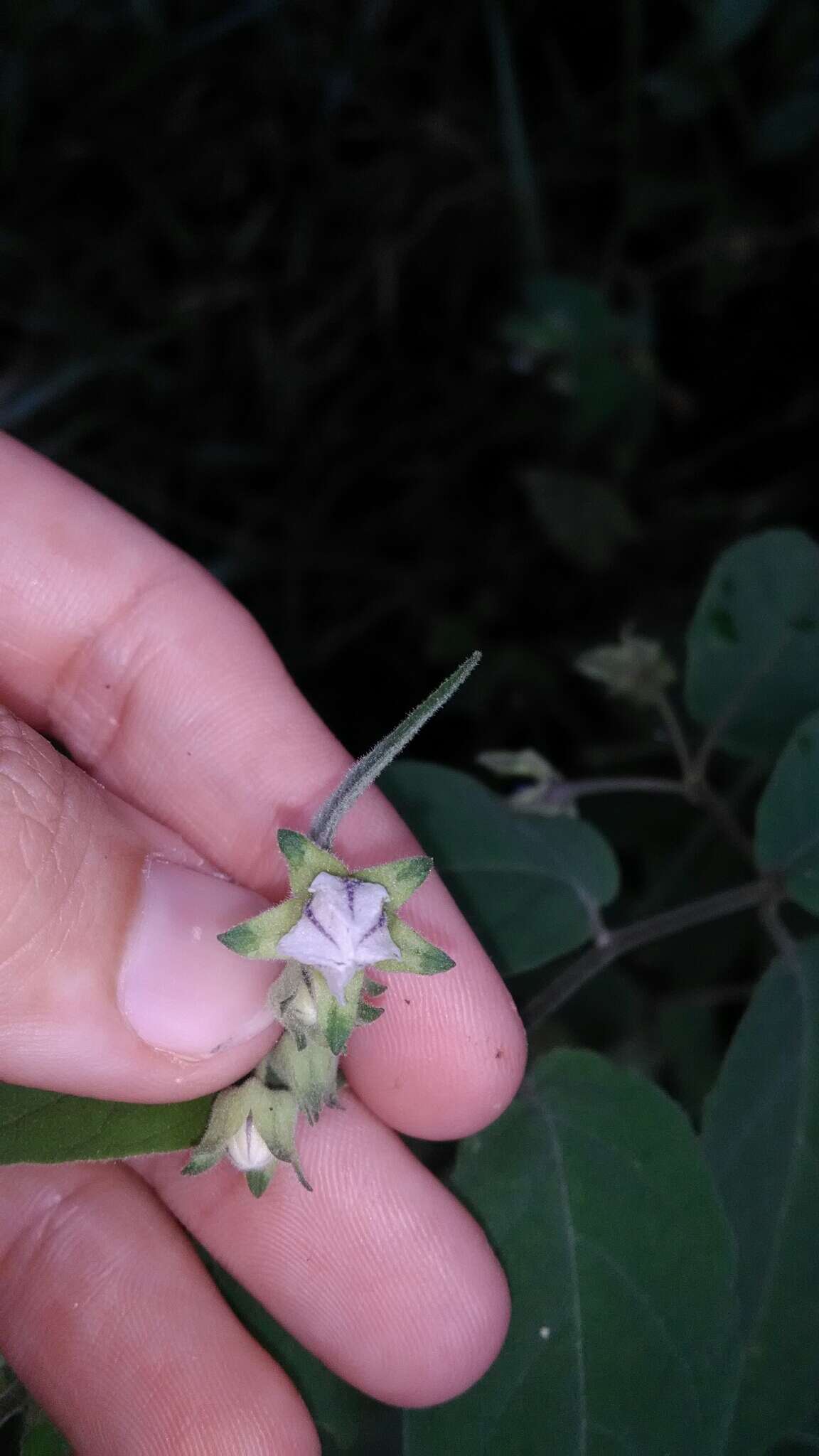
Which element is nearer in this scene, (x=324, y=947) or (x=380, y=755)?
(x=380, y=755)

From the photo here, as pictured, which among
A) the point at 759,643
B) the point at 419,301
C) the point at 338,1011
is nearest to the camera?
the point at 338,1011

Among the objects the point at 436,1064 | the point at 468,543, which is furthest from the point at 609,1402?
the point at 468,543

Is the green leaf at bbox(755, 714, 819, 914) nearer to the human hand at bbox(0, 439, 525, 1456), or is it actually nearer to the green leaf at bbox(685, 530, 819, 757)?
the green leaf at bbox(685, 530, 819, 757)

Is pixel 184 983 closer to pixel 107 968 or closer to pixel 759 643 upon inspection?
pixel 107 968

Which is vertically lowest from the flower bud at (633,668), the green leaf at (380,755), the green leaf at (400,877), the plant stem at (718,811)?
the plant stem at (718,811)

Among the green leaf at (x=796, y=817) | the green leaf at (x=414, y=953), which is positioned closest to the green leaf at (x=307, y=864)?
the green leaf at (x=414, y=953)

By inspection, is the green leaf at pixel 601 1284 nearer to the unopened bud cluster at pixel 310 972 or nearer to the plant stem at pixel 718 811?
the unopened bud cluster at pixel 310 972

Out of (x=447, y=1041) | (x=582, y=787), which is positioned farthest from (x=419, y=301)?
(x=447, y=1041)
